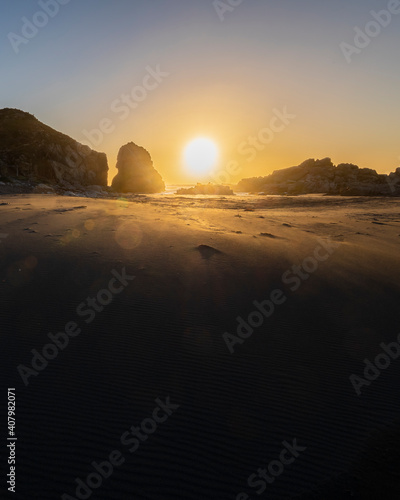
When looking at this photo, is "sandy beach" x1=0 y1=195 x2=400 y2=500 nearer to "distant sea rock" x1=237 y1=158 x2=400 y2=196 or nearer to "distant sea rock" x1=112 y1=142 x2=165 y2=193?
"distant sea rock" x1=237 y1=158 x2=400 y2=196

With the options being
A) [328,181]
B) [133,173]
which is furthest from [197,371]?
[133,173]

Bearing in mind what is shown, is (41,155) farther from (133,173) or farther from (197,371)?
(197,371)

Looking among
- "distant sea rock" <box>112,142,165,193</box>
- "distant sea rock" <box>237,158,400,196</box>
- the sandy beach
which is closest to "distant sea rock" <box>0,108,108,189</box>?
"distant sea rock" <box>112,142,165,193</box>

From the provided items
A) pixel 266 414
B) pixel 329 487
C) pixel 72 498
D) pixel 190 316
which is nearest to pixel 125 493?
pixel 72 498

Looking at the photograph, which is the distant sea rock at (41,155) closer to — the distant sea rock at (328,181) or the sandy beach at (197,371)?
the sandy beach at (197,371)

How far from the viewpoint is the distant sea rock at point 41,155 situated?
1624 inches

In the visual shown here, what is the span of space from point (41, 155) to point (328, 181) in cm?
5296

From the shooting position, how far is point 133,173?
69875 mm

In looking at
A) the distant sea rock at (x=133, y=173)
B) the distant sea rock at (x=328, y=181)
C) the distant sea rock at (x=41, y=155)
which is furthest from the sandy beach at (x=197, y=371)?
the distant sea rock at (x=133, y=173)

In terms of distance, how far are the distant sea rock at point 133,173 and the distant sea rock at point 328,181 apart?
29035 millimetres

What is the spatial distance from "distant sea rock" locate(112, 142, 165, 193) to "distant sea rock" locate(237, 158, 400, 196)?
95.3 feet

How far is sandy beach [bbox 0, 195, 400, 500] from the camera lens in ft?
8.97

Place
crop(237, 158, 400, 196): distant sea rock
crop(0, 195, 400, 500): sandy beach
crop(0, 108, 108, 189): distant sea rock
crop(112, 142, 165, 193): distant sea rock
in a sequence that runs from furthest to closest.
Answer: crop(112, 142, 165, 193): distant sea rock → crop(0, 108, 108, 189): distant sea rock → crop(237, 158, 400, 196): distant sea rock → crop(0, 195, 400, 500): sandy beach

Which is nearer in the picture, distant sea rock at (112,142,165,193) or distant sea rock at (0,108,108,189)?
distant sea rock at (0,108,108,189)
